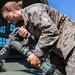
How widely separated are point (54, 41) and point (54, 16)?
40cm

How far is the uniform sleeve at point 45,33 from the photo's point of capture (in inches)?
133

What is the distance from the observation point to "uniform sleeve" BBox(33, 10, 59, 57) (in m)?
3.38

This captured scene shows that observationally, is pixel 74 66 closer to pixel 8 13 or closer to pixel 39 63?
pixel 39 63

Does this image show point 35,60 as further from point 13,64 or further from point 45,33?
point 13,64

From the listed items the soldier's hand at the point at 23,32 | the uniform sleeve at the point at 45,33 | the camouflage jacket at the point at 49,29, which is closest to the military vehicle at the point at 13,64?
the soldier's hand at the point at 23,32

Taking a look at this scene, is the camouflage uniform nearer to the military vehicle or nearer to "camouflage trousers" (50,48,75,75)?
"camouflage trousers" (50,48,75,75)

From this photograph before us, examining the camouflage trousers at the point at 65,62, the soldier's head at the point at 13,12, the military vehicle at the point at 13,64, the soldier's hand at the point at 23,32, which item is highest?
the soldier's head at the point at 13,12

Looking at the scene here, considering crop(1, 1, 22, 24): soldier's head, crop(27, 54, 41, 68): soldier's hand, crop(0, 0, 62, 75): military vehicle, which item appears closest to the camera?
crop(27, 54, 41, 68): soldier's hand

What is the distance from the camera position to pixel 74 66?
3.45 m

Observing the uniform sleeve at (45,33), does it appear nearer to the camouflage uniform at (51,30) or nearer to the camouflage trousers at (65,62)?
the camouflage uniform at (51,30)

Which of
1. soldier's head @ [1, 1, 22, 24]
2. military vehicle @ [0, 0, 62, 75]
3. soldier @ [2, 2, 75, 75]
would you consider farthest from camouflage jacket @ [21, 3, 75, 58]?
military vehicle @ [0, 0, 62, 75]

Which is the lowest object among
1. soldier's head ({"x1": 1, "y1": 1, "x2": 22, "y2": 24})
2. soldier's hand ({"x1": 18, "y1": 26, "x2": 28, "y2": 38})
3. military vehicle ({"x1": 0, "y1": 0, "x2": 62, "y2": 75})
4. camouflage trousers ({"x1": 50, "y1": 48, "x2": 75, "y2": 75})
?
military vehicle ({"x1": 0, "y1": 0, "x2": 62, "y2": 75})

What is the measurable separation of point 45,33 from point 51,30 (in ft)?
0.26

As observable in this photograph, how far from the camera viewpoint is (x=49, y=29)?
340cm
